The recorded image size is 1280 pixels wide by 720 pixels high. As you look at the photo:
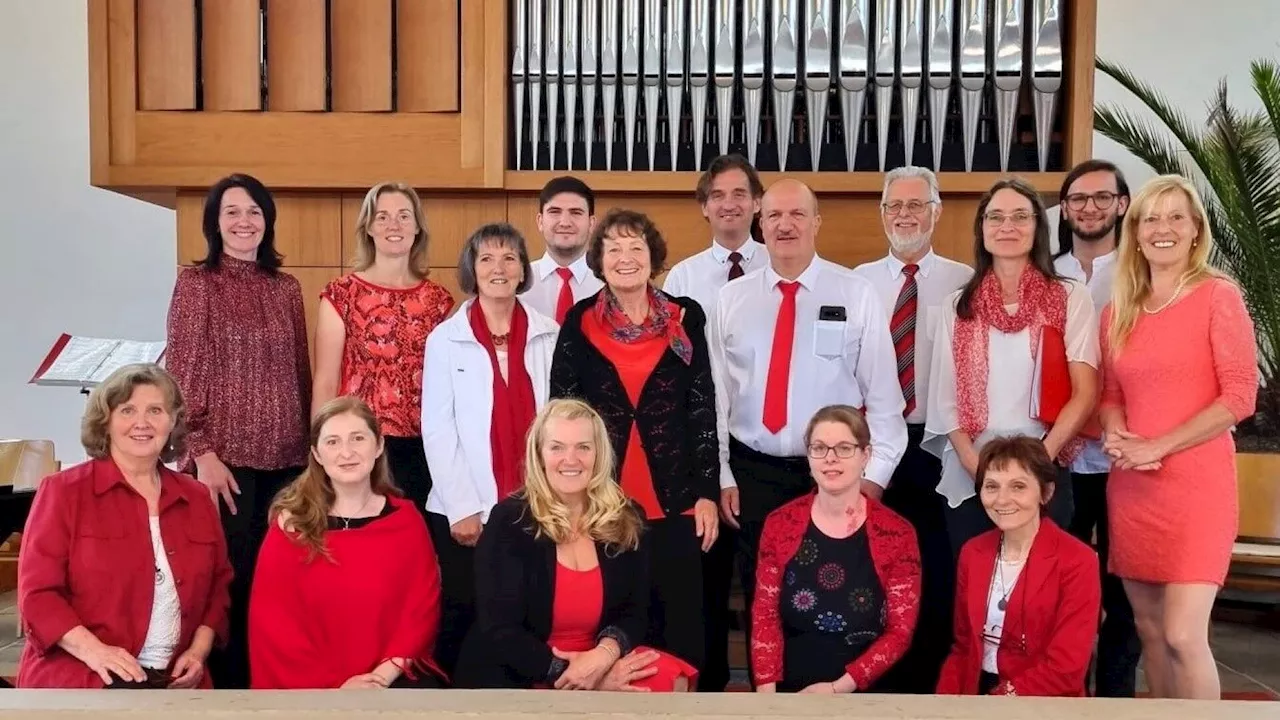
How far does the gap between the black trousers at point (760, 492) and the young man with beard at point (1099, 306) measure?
79 centimetres

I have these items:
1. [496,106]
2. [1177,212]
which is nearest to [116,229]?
[496,106]

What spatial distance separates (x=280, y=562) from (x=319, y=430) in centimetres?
31

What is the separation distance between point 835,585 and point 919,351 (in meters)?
0.91

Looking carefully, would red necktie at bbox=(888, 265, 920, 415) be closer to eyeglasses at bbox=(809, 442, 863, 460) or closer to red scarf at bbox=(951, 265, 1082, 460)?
red scarf at bbox=(951, 265, 1082, 460)

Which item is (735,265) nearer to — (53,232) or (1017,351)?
(1017,351)

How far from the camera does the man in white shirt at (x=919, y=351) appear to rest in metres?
3.35

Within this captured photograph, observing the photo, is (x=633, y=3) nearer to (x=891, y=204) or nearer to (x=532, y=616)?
(x=891, y=204)

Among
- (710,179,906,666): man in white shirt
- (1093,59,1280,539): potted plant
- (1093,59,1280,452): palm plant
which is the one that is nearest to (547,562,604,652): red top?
(710,179,906,666): man in white shirt

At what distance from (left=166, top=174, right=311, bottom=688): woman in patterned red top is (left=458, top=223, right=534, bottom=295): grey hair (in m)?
0.57

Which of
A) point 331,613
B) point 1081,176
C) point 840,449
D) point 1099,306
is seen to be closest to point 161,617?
point 331,613

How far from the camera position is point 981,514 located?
3.06 m

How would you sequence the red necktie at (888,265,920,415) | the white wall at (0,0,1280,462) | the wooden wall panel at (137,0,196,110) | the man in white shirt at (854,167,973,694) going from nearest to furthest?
1. the man in white shirt at (854,167,973,694)
2. the red necktie at (888,265,920,415)
3. the wooden wall panel at (137,0,196,110)
4. the white wall at (0,0,1280,462)

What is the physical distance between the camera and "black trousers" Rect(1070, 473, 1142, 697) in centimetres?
329

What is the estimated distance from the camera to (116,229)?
22.3 feet
